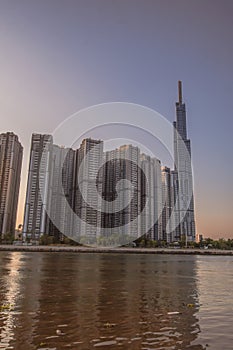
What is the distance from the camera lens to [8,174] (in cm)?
14188

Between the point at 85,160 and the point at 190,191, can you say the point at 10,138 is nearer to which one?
the point at 85,160

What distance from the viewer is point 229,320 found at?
37.1 feet

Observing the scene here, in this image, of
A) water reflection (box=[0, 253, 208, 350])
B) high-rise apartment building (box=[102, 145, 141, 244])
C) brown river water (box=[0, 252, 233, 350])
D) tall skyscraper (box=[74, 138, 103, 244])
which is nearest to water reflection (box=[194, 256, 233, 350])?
brown river water (box=[0, 252, 233, 350])

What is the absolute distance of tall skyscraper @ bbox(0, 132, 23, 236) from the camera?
141875 mm

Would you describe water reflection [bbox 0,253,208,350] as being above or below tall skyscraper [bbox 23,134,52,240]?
below

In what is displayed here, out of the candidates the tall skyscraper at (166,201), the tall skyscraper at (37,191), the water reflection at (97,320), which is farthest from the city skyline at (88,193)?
the water reflection at (97,320)

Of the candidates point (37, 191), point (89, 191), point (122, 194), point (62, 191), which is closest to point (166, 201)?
point (122, 194)

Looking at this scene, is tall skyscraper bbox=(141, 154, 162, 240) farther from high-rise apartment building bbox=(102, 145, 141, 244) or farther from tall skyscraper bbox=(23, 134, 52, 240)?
tall skyscraper bbox=(23, 134, 52, 240)

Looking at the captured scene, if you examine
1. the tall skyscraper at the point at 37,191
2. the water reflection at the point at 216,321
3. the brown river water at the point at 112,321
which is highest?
the tall skyscraper at the point at 37,191

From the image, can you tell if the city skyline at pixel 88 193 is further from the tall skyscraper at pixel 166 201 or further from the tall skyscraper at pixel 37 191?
the tall skyscraper at pixel 166 201

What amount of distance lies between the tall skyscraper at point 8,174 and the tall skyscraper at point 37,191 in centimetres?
917

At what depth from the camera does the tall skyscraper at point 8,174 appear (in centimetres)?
14188

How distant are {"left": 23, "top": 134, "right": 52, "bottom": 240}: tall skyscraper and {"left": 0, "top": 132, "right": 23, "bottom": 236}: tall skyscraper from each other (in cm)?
917

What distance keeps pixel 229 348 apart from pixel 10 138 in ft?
487
